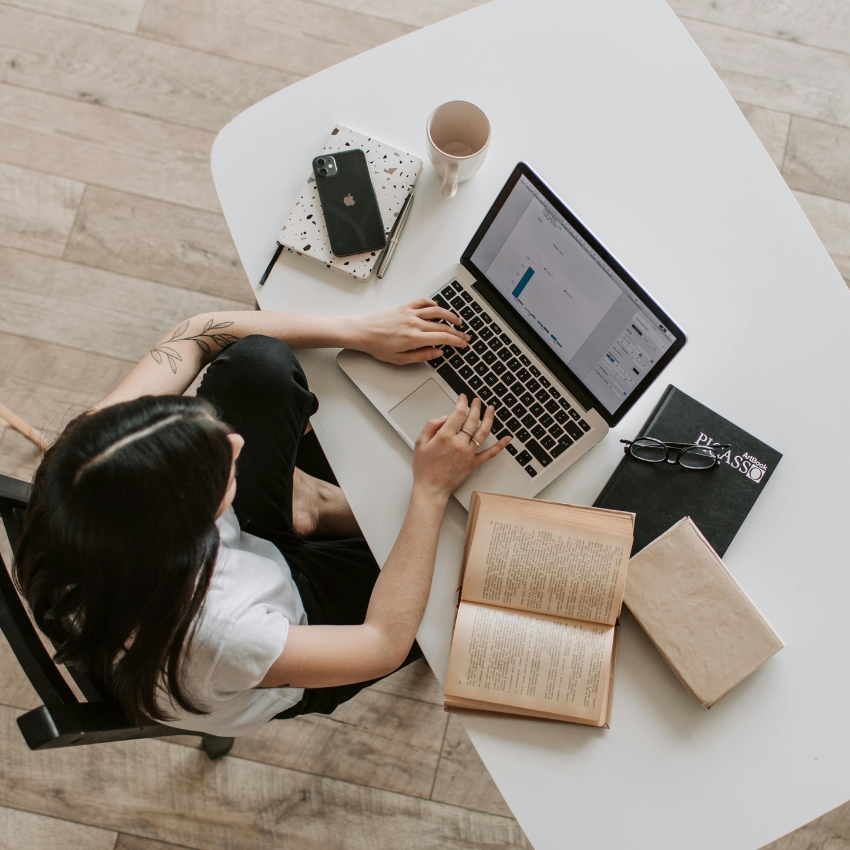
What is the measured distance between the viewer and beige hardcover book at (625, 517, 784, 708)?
2.73 feet

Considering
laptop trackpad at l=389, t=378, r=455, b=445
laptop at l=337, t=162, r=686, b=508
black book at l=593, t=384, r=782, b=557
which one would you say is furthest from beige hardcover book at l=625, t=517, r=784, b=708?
laptop trackpad at l=389, t=378, r=455, b=445

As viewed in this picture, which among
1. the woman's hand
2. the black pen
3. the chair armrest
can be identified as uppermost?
the woman's hand

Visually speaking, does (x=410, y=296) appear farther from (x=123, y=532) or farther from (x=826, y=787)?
(x=826, y=787)

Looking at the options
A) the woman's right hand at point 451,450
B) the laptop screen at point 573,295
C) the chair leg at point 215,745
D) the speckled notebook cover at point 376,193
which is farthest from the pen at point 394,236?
the chair leg at point 215,745

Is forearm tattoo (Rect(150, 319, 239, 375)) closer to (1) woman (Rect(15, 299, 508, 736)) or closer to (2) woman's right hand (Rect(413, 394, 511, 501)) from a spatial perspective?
(1) woman (Rect(15, 299, 508, 736))

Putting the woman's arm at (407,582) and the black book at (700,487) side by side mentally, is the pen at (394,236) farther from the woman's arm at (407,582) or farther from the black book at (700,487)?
the black book at (700,487)

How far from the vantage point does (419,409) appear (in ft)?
3.13

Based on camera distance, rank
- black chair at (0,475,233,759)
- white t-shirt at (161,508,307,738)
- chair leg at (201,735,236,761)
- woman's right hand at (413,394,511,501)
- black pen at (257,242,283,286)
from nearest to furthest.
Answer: black chair at (0,475,233,759), white t-shirt at (161,508,307,738), woman's right hand at (413,394,511,501), black pen at (257,242,283,286), chair leg at (201,735,236,761)

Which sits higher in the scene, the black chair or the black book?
the black book

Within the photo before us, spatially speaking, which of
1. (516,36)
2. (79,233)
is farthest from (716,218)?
(79,233)

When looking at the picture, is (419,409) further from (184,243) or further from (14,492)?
(184,243)

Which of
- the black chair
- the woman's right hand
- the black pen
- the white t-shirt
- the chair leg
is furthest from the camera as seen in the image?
the chair leg

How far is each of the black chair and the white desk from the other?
0.37 m

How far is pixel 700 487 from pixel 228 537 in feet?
2.03
